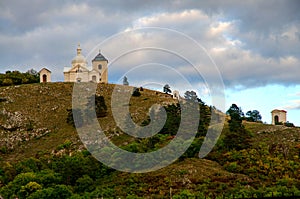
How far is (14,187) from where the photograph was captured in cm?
6269

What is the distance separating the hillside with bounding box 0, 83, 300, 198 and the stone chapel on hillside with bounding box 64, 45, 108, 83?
18728mm

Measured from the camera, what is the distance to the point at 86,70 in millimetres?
120875

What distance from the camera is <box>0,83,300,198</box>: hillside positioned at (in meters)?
60.2

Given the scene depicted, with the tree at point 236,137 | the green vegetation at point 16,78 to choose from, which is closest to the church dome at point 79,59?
the green vegetation at point 16,78

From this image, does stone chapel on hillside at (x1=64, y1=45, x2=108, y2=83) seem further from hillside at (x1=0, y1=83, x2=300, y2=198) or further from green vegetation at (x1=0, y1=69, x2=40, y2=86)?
hillside at (x1=0, y1=83, x2=300, y2=198)

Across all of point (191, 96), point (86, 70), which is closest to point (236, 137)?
point (191, 96)

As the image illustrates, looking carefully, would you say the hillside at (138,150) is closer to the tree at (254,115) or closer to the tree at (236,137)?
the tree at (236,137)

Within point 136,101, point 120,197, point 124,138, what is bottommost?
point 120,197

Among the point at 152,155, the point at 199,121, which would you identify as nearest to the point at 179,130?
the point at 199,121

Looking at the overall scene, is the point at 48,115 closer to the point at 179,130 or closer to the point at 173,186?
the point at 179,130

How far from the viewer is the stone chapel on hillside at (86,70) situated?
394ft

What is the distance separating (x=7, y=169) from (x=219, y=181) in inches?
1010

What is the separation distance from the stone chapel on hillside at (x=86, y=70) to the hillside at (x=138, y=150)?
18728mm

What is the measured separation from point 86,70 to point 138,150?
167 feet
